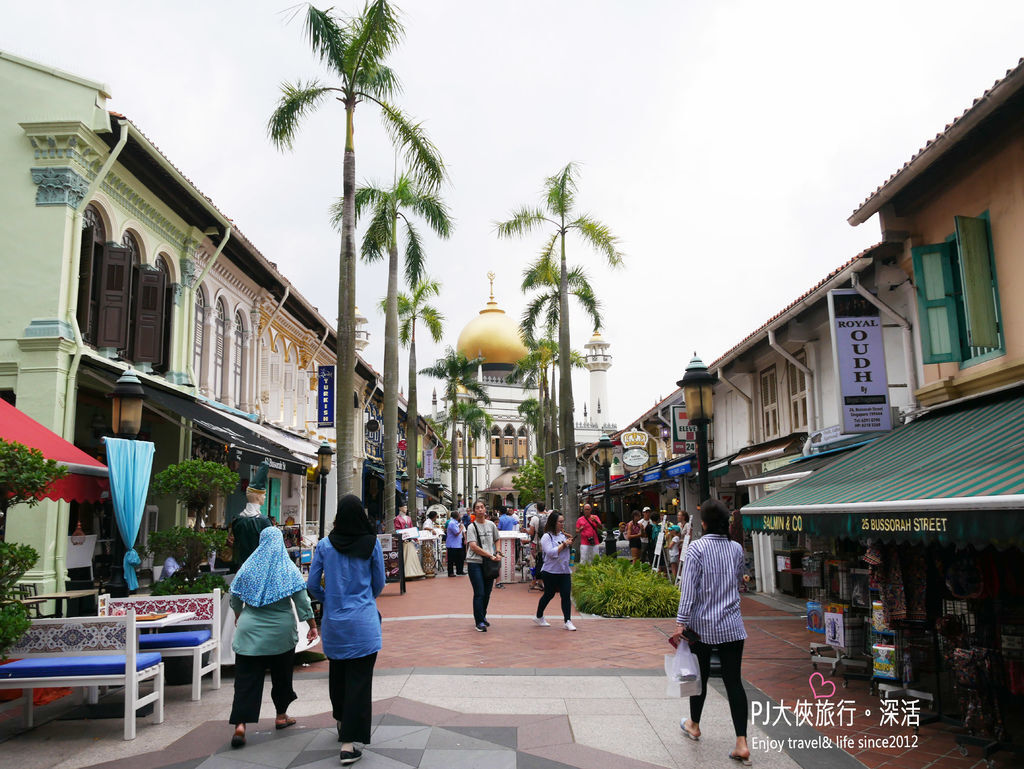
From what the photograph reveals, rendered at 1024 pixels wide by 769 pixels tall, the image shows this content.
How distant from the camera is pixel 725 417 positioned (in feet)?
68.5

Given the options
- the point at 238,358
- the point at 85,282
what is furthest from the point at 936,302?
the point at 238,358

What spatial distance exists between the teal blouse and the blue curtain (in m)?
3.82

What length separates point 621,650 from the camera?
30.6 feet

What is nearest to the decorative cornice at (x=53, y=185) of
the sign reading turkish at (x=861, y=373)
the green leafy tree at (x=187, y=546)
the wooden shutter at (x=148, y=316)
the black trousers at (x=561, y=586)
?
the wooden shutter at (x=148, y=316)

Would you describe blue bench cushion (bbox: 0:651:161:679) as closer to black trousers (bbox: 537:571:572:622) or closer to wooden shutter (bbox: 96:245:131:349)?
black trousers (bbox: 537:571:572:622)

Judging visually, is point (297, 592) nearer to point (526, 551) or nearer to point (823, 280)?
point (823, 280)

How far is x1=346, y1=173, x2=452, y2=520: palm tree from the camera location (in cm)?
2031

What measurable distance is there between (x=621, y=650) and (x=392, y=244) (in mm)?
14434

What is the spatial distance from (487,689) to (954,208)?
7458 millimetres

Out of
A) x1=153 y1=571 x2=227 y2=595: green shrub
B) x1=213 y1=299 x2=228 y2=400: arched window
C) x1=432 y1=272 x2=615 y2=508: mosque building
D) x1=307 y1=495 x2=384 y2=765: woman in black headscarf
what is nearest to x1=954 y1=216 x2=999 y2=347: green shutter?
x1=307 y1=495 x2=384 y2=765: woman in black headscarf

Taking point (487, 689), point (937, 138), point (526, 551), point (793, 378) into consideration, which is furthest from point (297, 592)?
point (526, 551)

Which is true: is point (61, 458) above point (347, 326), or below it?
below

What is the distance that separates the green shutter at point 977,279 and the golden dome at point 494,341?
2197 inches

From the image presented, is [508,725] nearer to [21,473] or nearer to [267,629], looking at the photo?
[267,629]
